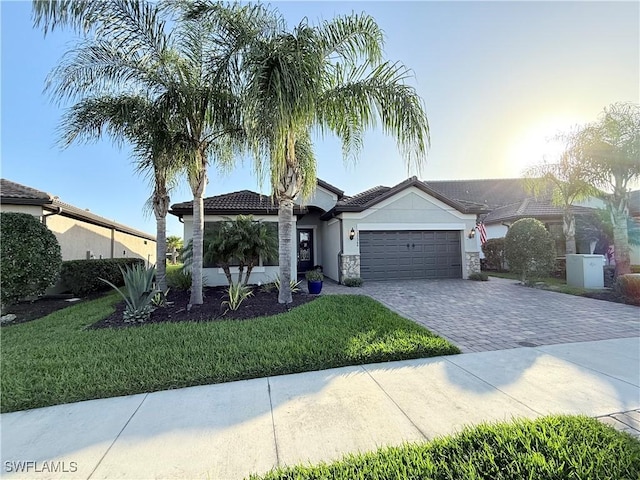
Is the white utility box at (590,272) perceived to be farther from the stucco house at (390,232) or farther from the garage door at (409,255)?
the garage door at (409,255)

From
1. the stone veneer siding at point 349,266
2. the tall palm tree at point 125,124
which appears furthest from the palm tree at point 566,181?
the tall palm tree at point 125,124

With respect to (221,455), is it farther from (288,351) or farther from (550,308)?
(550,308)

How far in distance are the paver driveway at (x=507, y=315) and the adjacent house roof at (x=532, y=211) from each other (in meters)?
8.56

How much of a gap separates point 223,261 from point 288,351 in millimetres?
5223

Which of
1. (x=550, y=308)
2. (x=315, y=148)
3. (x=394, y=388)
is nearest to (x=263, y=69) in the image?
(x=315, y=148)

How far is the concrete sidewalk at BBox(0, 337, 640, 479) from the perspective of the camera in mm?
2529

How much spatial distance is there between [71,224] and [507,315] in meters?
16.5

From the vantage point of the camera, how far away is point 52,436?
9.45 feet

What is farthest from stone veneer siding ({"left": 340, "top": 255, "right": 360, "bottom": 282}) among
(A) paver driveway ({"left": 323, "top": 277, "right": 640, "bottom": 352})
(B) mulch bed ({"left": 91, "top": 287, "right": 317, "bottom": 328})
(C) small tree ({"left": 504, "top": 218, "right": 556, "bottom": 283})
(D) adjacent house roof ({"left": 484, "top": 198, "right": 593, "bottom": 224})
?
(D) adjacent house roof ({"left": 484, "top": 198, "right": 593, "bottom": 224})

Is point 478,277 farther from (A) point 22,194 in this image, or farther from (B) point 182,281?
(A) point 22,194

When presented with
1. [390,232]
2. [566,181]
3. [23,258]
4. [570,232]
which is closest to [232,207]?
[23,258]

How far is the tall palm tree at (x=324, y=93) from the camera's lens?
594 centimetres
